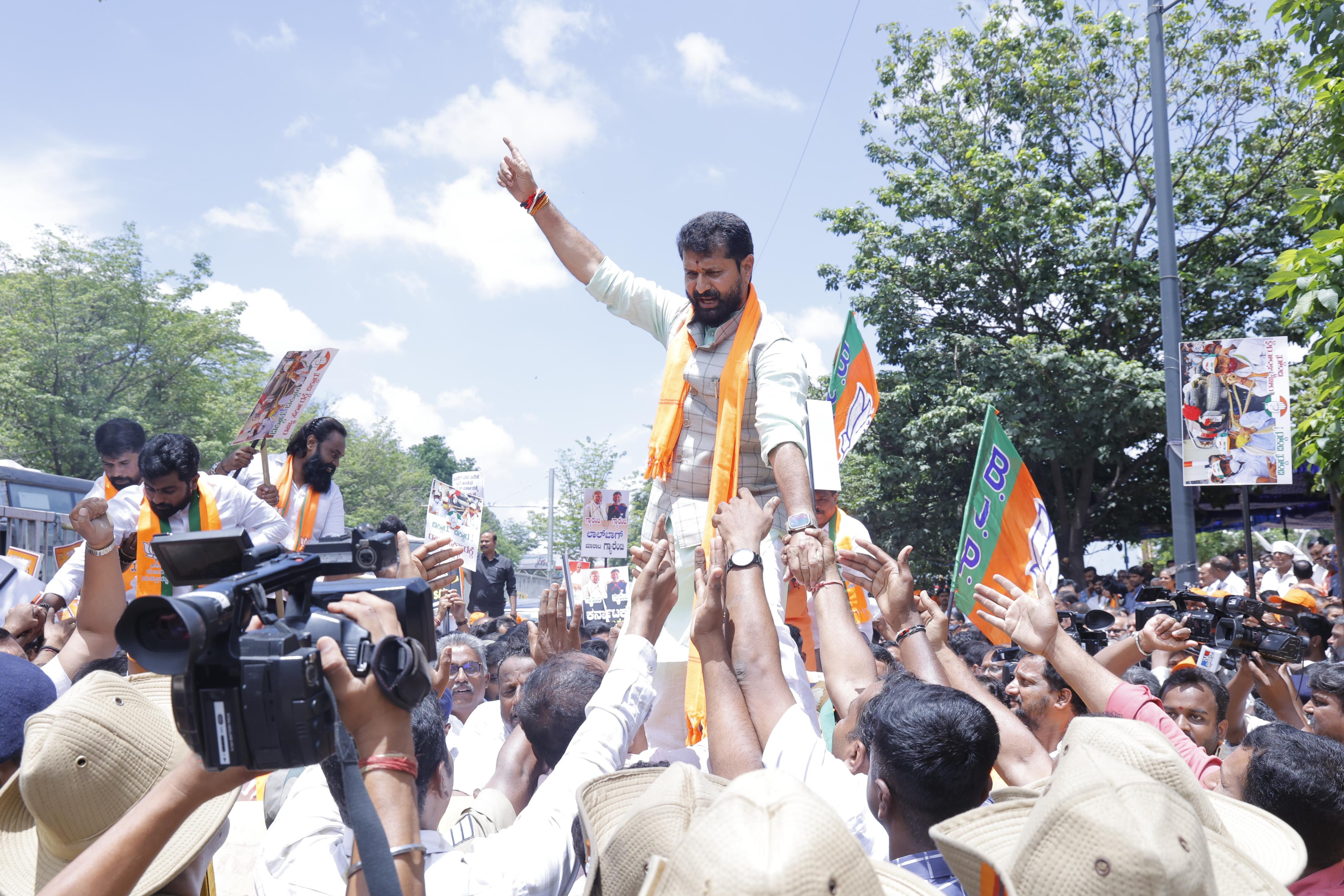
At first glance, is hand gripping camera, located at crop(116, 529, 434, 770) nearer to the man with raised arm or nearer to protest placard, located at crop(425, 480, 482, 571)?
the man with raised arm

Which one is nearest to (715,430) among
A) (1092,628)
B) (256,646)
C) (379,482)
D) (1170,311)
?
(1092,628)

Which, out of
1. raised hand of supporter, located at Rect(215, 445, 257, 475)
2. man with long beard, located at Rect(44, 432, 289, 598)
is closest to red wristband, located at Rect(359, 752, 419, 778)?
man with long beard, located at Rect(44, 432, 289, 598)

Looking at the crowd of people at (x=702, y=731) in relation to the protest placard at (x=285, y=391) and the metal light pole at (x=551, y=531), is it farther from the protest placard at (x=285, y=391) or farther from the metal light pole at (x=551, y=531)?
the metal light pole at (x=551, y=531)

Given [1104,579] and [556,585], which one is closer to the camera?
[556,585]

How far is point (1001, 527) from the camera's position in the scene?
632cm

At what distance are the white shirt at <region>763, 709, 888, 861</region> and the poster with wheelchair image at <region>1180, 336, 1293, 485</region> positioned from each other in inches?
281

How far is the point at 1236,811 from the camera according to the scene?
2207mm

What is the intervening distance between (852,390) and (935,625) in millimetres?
4818

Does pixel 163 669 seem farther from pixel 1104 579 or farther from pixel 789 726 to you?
pixel 1104 579

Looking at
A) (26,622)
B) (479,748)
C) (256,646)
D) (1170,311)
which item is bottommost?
(479,748)

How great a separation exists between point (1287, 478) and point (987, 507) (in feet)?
12.0

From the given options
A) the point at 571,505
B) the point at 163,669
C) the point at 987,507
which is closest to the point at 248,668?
the point at 163,669

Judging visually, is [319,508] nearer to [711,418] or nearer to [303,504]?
[303,504]

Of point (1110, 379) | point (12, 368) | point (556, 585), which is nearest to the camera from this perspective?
point (556, 585)
